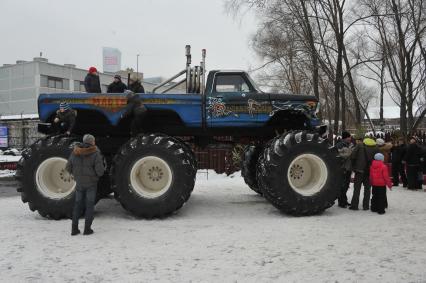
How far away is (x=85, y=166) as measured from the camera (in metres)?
7.35

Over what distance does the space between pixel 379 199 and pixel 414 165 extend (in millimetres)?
5034

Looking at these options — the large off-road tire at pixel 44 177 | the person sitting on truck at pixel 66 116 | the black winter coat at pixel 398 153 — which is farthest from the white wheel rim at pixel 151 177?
the black winter coat at pixel 398 153

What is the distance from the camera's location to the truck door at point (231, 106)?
9.07 meters

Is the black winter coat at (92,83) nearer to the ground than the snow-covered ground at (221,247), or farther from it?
farther from it

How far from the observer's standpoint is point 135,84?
9.72 m

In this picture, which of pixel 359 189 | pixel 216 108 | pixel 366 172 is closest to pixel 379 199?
pixel 359 189

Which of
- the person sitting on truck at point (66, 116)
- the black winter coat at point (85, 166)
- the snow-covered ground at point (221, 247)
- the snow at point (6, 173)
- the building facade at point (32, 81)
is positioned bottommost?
the snow at point (6, 173)

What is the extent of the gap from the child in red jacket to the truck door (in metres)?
2.74

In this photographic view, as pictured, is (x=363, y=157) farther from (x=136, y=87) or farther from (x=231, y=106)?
(x=136, y=87)

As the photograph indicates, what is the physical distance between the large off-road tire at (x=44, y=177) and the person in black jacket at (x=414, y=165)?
9992 mm

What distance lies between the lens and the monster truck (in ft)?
27.9

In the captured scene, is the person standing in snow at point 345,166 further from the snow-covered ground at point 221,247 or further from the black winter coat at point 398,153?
the black winter coat at point 398,153

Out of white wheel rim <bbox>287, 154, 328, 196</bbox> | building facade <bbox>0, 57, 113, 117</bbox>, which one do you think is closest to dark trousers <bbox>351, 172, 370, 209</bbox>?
white wheel rim <bbox>287, 154, 328, 196</bbox>

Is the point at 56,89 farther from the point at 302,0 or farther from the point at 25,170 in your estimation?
the point at 25,170
